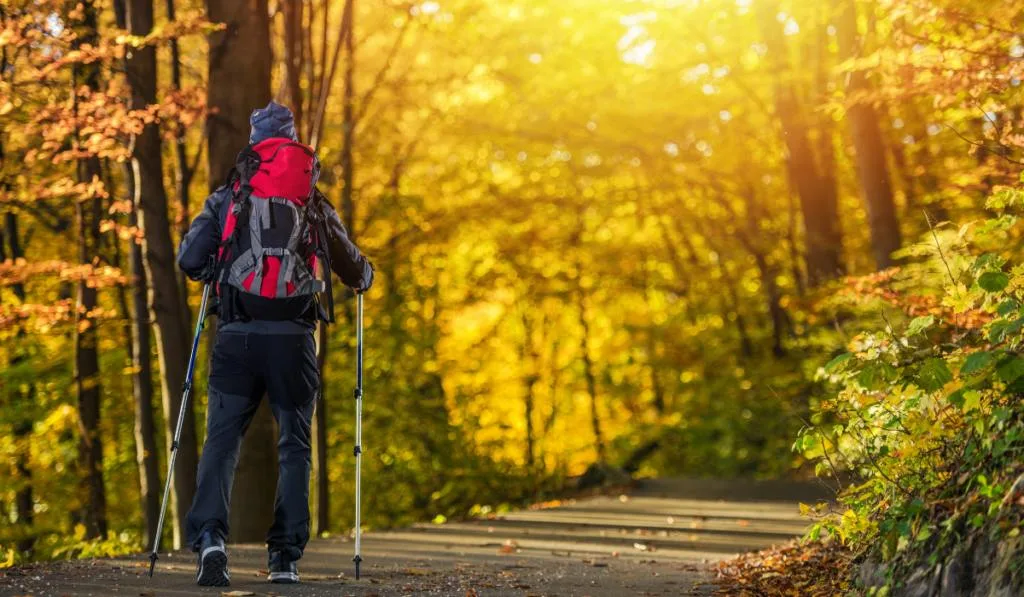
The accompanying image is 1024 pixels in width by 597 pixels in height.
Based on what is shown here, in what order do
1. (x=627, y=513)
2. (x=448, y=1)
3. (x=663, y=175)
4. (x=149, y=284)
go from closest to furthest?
(x=149, y=284) → (x=627, y=513) → (x=448, y=1) → (x=663, y=175)

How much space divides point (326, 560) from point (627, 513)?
19.1 ft

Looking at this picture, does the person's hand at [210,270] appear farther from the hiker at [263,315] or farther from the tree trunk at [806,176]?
the tree trunk at [806,176]

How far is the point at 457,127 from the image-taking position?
2030cm

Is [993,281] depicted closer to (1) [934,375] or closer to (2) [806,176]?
(1) [934,375]

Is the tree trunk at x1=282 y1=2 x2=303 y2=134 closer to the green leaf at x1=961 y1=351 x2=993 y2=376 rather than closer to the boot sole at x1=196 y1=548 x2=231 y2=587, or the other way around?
the boot sole at x1=196 y1=548 x2=231 y2=587

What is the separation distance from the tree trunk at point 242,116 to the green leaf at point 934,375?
606 cm

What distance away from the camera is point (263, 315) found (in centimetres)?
637

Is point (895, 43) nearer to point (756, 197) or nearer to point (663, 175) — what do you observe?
point (663, 175)

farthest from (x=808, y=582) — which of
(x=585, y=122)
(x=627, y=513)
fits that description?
(x=585, y=122)

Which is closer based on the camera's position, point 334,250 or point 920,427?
point 920,427

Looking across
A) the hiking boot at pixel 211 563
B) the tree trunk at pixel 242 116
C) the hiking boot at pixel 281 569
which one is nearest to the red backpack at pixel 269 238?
the hiking boot at pixel 211 563

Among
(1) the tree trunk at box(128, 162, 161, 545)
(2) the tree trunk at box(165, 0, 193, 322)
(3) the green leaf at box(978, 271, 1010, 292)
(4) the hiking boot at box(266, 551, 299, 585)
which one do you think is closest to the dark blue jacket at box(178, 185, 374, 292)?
(4) the hiking boot at box(266, 551, 299, 585)

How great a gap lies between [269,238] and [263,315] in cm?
37

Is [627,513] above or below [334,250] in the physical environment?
below
